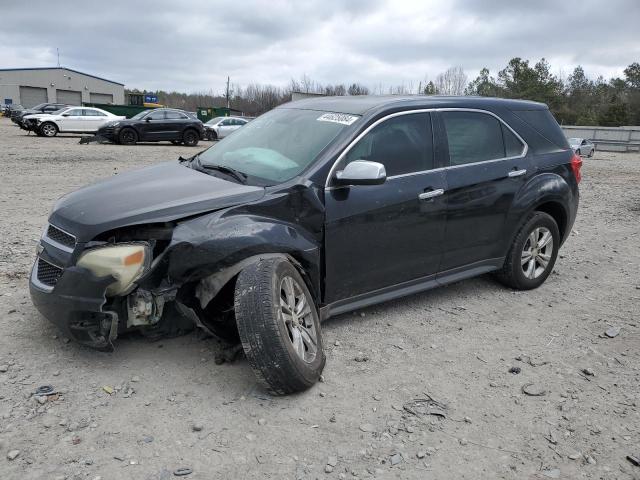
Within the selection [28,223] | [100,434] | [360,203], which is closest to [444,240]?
[360,203]

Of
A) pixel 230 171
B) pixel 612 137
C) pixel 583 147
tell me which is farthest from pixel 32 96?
pixel 230 171

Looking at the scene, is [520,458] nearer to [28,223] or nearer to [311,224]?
[311,224]

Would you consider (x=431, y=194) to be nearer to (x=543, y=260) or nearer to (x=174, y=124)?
(x=543, y=260)

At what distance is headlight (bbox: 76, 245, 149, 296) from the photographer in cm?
312

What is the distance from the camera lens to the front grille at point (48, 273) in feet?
10.9

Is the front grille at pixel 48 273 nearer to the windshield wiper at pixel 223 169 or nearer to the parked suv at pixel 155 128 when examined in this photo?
the windshield wiper at pixel 223 169

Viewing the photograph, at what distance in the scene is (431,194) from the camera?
418 cm

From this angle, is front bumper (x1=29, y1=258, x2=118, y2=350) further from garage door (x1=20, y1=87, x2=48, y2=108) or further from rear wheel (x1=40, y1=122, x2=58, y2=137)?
garage door (x1=20, y1=87, x2=48, y2=108)

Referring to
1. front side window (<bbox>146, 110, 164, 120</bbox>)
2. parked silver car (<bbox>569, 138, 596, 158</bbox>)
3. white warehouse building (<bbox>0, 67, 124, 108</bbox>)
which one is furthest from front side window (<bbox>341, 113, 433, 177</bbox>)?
white warehouse building (<bbox>0, 67, 124, 108</bbox>)

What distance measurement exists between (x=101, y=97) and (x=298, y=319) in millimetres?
81356

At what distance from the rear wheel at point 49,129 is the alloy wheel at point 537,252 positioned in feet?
84.4

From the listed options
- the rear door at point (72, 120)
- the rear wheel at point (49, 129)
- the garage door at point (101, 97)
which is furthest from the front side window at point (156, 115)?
the garage door at point (101, 97)

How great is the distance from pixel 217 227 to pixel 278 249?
0.41m

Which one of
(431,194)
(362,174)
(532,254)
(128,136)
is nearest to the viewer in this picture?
(362,174)
